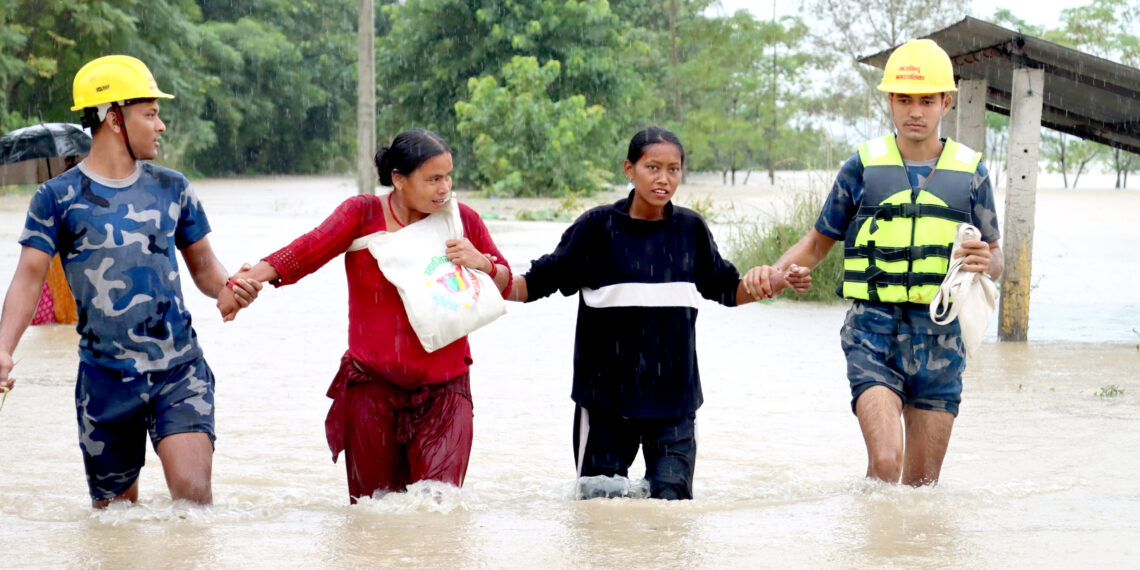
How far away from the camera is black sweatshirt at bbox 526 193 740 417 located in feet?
16.8

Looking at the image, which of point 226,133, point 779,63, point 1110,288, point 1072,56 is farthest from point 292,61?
point 1072,56

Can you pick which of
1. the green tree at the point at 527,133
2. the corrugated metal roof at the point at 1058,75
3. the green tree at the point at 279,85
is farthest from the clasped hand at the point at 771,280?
the green tree at the point at 279,85

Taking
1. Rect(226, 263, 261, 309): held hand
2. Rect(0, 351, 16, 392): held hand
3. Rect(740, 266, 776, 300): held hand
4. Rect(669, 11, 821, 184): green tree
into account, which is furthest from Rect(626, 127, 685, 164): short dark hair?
Rect(669, 11, 821, 184): green tree

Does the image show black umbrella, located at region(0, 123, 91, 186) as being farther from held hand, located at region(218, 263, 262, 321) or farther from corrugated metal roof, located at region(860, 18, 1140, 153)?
held hand, located at region(218, 263, 262, 321)

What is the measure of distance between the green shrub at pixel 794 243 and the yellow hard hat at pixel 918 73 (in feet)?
29.1

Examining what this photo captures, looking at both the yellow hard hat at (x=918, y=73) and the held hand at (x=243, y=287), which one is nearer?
the held hand at (x=243, y=287)

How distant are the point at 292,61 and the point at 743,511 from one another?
56027 mm

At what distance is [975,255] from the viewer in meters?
4.96

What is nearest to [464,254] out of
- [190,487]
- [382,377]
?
[382,377]

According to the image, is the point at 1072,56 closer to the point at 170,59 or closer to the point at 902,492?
the point at 902,492

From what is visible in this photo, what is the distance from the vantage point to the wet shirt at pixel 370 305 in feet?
16.2

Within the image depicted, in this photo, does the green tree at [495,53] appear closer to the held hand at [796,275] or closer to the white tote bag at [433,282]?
the held hand at [796,275]

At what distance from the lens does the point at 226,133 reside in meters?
58.2

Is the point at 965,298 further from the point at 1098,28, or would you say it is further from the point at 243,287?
the point at 1098,28
